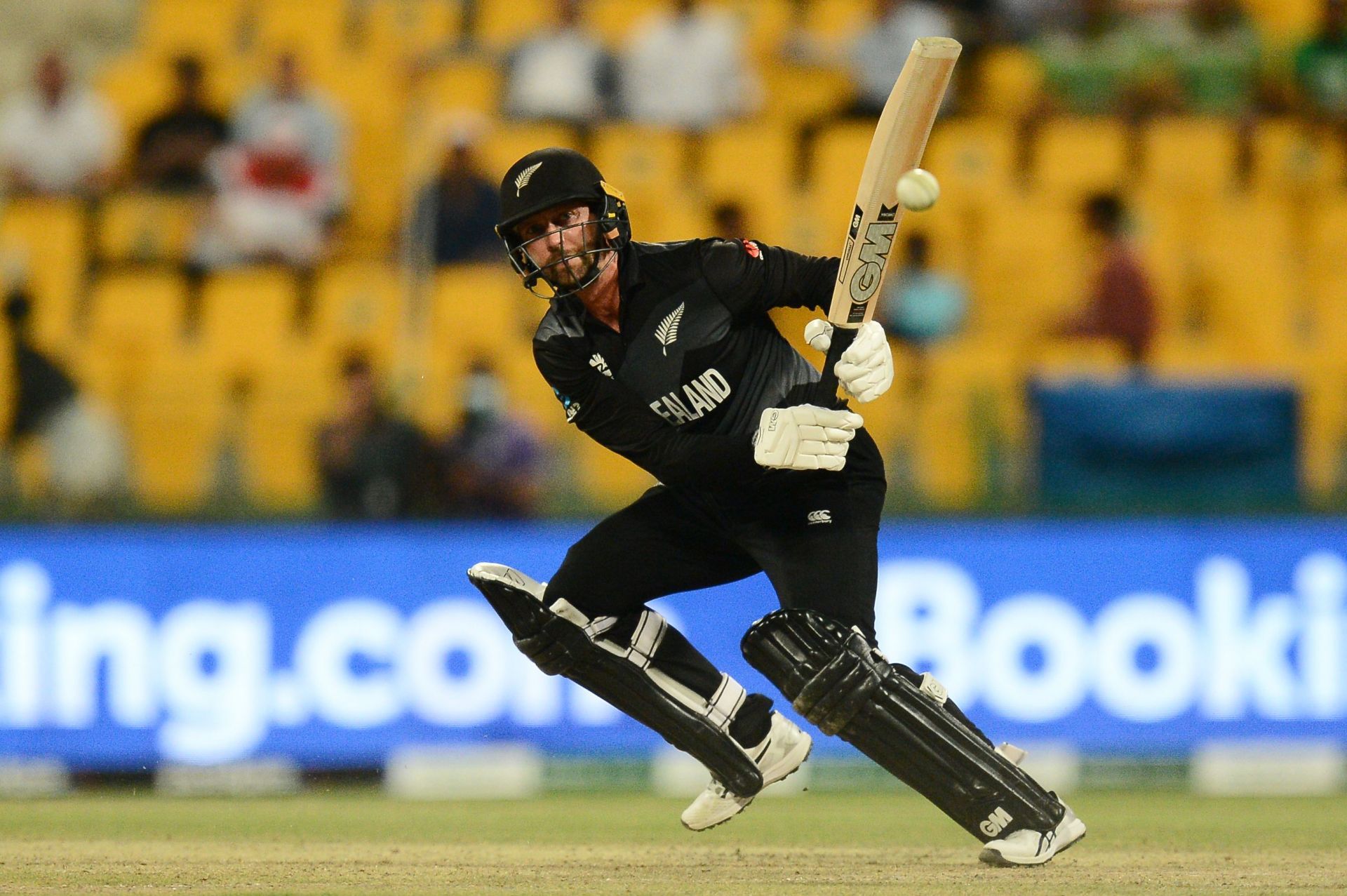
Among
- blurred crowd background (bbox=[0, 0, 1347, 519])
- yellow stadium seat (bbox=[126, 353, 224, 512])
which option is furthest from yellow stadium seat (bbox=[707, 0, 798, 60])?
yellow stadium seat (bbox=[126, 353, 224, 512])

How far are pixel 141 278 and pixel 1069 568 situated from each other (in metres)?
4.93

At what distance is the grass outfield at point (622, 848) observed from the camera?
180 inches

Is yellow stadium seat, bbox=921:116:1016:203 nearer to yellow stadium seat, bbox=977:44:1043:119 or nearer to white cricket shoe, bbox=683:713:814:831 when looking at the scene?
yellow stadium seat, bbox=977:44:1043:119

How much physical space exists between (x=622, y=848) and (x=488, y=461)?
287 cm

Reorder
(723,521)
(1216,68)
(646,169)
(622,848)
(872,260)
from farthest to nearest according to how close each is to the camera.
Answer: (1216,68) < (646,169) < (622,848) < (723,521) < (872,260)

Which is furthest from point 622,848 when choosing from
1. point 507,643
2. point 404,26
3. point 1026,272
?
point 404,26

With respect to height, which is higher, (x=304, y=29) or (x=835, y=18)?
(x=835, y=18)

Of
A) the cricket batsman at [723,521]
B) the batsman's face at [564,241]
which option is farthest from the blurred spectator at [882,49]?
the batsman's face at [564,241]

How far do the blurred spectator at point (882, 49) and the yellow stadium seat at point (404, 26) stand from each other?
2.40 meters

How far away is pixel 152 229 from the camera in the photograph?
32.8 feet

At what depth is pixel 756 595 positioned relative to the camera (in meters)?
8.14

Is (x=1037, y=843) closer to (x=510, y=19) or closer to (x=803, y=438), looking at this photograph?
(x=803, y=438)

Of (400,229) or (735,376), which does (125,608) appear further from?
(735,376)

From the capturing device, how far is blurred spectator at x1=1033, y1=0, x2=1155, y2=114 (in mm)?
10875
